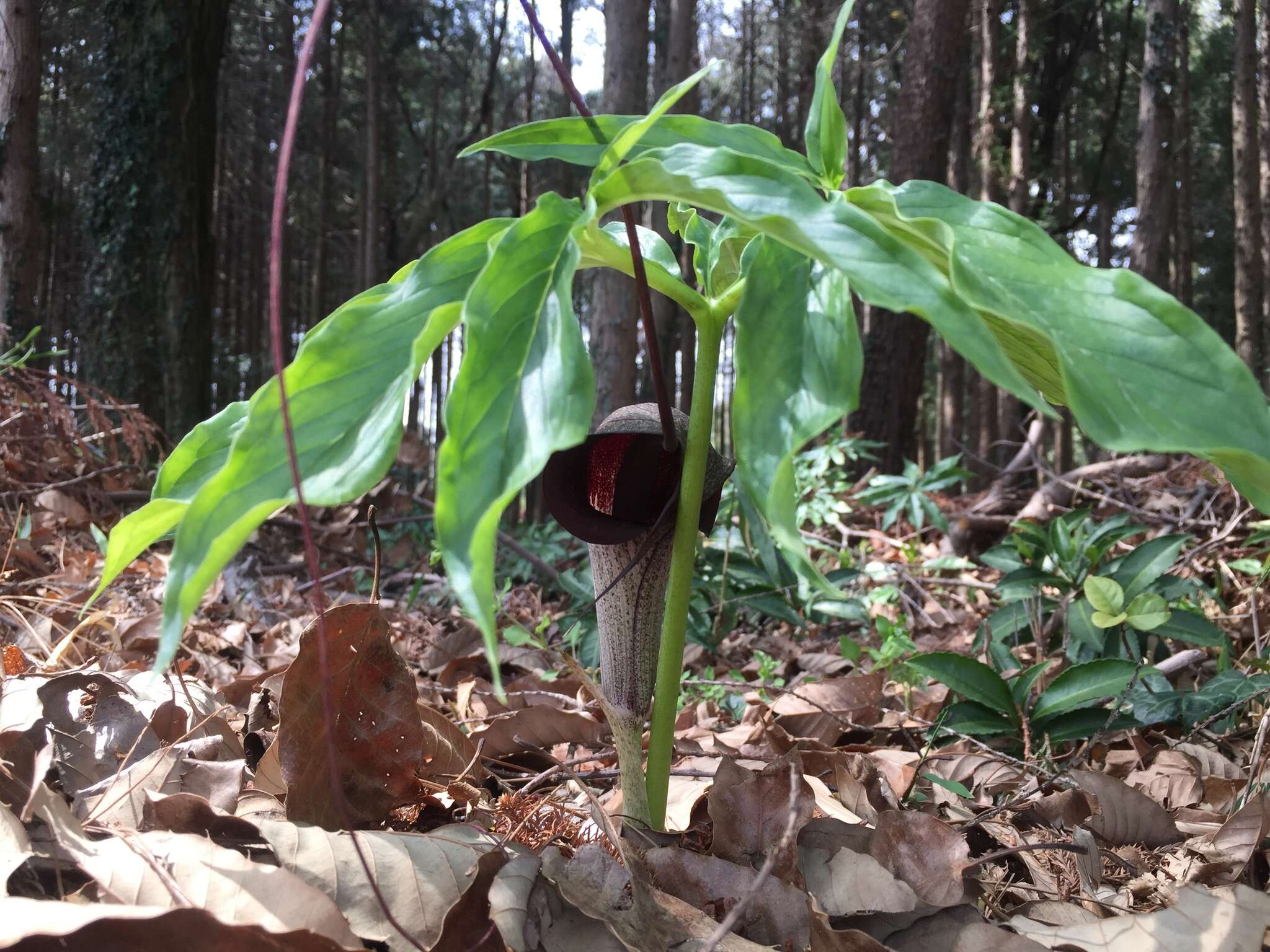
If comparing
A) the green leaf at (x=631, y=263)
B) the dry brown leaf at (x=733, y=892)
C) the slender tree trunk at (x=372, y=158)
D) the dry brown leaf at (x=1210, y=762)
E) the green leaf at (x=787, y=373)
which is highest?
the slender tree trunk at (x=372, y=158)

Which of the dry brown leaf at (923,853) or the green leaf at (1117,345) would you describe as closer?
the green leaf at (1117,345)

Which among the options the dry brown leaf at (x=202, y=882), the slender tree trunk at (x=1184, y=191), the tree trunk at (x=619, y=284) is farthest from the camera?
the slender tree trunk at (x=1184, y=191)

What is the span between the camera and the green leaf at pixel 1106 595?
1.79 meters

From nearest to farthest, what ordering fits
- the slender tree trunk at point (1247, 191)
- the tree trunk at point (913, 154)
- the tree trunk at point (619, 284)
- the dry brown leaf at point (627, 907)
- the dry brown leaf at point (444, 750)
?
the dry brown leaf at point (627, 907), the dry brown leaf at point (444, 750), the tree trunk at point (619, 284), the tree trunk at point (913, 154), the slender tree trunk at point (1247, 191)

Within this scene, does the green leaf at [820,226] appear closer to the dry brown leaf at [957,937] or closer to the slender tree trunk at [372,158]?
the dry brown leaf at [957,937]

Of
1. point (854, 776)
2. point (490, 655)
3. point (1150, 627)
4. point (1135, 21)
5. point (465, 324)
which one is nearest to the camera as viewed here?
point (490, 655)

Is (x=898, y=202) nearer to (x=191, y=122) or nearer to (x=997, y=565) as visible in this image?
(x=997, y=565)

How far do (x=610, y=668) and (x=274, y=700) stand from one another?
1.92 feet

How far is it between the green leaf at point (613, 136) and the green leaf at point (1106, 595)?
132cm

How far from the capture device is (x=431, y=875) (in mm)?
842

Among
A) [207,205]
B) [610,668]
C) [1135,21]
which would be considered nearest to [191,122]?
[207,205]

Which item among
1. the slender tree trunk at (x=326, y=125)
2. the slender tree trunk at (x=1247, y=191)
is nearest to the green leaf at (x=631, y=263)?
the slender tree trunk at (x=1247, y=191)

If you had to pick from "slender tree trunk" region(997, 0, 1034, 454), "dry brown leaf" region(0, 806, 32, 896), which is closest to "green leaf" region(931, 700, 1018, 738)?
"dry brown leaf" region(0, 806, 32, 896)

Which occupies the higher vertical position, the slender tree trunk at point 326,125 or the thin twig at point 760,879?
the slender tree trunk at point 326,125
